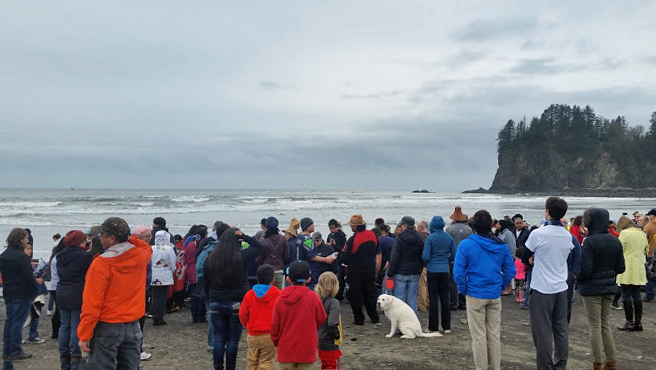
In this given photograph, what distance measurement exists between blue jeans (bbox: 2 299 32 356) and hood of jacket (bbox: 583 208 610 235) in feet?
→ 22.3

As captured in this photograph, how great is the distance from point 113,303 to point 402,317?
436 cm

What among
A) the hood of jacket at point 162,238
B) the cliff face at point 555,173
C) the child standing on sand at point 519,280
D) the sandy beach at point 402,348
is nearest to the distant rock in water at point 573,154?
the cliff face at point 555,173

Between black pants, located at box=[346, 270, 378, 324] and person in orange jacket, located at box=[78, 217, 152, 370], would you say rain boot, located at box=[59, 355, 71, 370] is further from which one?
black pants, located at box=[346, 270, 378, 324]

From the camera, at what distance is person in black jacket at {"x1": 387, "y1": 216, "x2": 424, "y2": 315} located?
727 centimetres

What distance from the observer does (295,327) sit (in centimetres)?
409

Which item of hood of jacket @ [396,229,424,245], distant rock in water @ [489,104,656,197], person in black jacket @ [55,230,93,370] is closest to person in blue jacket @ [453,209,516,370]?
hood of jacket @ [396,229,424,245]

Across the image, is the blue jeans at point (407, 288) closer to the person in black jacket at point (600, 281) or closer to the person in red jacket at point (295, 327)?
the person in black jacket at point (600, 281)

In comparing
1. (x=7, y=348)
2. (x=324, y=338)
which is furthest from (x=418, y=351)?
(x=7, y=348)

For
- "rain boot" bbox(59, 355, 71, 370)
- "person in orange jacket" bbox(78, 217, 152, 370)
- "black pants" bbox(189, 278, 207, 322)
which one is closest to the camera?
"person in orange jacket" bbox(78, 217, 152, 370)

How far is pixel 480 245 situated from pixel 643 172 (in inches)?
4392

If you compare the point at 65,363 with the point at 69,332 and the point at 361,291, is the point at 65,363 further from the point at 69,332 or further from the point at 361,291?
the point at 361,291

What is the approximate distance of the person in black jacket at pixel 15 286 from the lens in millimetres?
5719

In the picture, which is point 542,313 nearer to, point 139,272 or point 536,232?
point 536,232

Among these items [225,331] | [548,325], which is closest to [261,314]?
[225,331]
